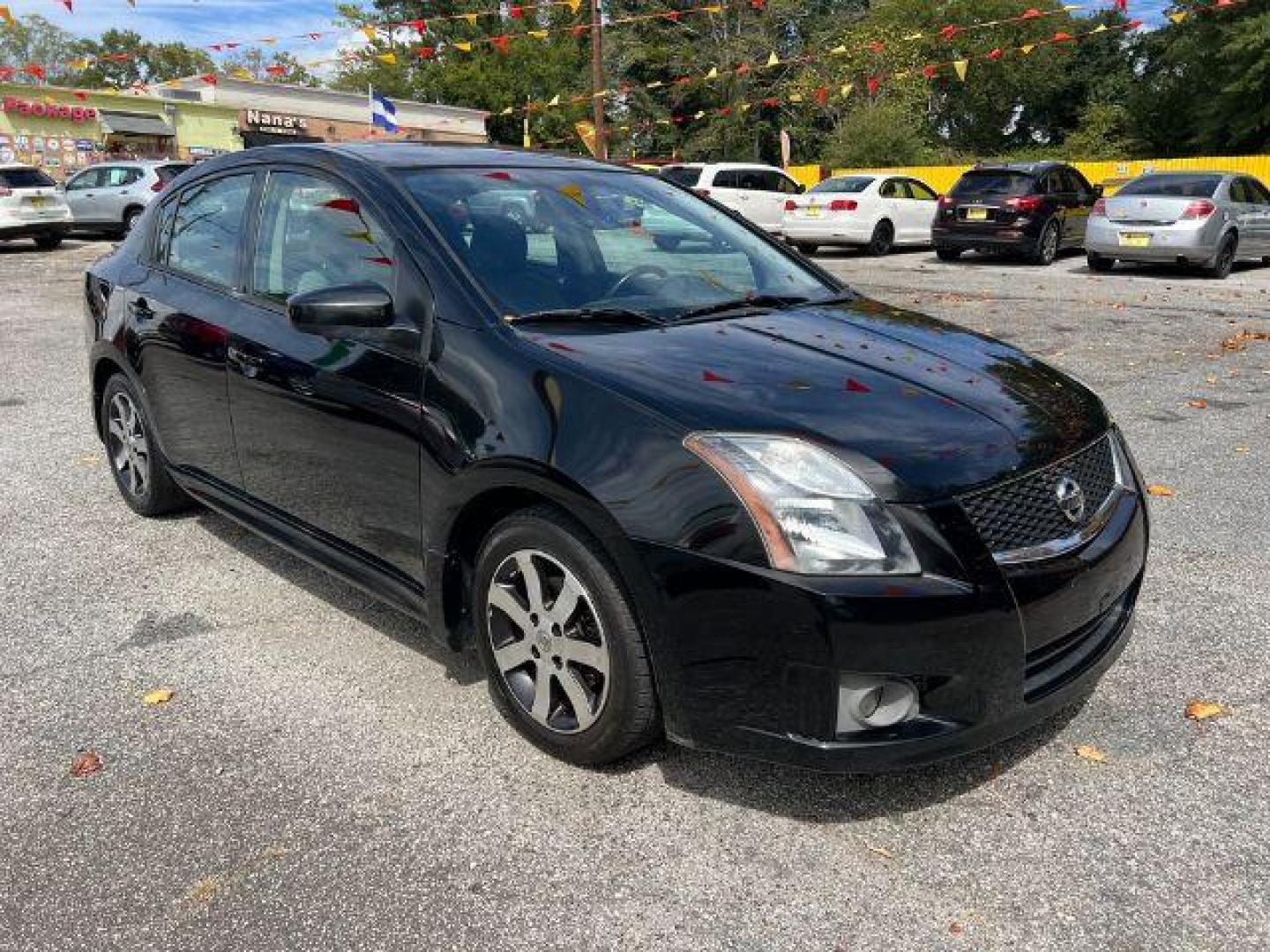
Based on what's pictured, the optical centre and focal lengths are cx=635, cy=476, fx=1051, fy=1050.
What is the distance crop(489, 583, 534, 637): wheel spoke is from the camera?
2830mm

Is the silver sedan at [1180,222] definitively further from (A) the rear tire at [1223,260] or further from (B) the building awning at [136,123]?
(B) the building awning at [136,123]

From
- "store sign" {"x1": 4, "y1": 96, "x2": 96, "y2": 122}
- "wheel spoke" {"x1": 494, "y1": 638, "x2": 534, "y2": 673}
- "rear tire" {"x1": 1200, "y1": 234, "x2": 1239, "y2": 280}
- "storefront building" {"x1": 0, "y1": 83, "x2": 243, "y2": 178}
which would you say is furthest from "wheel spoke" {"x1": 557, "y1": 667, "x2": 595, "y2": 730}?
"store sign" {"x1": 4, "y1": 96, "x2": 96, "y2": 122}

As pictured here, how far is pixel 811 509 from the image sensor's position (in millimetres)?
2365

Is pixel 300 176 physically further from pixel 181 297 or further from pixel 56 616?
pixel 56 616

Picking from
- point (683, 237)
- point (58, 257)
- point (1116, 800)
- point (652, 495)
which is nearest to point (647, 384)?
point (652, 495)

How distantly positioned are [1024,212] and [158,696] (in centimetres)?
1594

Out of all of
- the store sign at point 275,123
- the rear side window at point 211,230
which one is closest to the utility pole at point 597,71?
the rear side window at point 211,230

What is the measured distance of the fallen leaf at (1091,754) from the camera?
286 cm

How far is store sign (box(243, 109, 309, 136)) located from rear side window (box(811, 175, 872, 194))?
3319cm

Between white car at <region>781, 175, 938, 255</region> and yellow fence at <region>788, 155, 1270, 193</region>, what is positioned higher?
yellow fence at <region>788, 155, 1270, 193</region>

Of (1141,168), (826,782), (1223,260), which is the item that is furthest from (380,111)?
(1141,168)

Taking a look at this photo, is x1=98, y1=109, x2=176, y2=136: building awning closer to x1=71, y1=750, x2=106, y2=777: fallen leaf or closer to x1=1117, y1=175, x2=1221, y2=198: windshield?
x1=1117, y1=175, x2=1221, y2=198: windshield

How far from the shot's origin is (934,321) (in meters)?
3.69

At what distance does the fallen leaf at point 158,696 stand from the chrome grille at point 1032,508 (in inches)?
96.6
